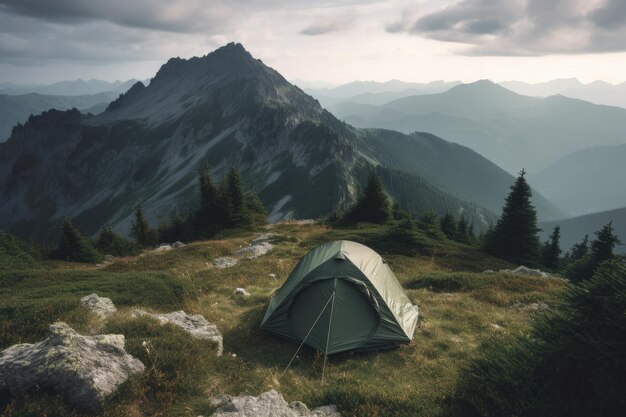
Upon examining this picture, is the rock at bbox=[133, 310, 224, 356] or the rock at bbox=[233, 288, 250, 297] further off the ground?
the rock at bbox=[133, 310, 224, 356]

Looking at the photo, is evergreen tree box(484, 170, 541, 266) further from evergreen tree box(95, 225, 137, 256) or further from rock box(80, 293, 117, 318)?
evergreen tree box(95, 225, 137, 256)

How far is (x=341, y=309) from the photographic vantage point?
45.8 feet

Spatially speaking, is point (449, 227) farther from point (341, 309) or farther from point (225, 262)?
point (341, 309)

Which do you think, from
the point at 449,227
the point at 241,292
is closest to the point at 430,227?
the point at 449,227

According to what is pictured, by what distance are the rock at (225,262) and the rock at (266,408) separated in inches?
693

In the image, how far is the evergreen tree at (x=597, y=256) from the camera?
102 ft

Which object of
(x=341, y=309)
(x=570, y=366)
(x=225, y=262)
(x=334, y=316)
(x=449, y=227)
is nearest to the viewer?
(x=570, y=366)

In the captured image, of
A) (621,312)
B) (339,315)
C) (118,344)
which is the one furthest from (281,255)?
(621,312)

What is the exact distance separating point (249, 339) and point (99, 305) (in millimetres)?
6082

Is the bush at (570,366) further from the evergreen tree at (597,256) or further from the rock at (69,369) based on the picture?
the evergreen tree at (597,256)

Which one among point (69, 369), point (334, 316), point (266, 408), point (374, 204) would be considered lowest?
point (266, 408)

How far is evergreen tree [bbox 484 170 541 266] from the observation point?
3916 cm

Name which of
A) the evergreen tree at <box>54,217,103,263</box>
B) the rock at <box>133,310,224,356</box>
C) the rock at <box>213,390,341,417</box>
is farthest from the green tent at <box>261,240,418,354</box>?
the evergreen tree at <box>54,217,103,263</box>

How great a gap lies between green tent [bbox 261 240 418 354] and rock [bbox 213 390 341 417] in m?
3.99
